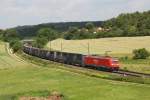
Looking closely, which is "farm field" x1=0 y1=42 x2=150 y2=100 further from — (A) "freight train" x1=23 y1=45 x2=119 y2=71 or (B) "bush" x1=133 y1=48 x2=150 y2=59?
(B) "bush" x1=133 y1=48 x2=150 y2=59

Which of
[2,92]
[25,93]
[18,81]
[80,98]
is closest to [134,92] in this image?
[80,98]

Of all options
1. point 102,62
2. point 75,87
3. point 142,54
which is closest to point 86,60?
point 102,62

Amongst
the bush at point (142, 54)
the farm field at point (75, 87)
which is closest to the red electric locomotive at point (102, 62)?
the farm field at point (75, 87)

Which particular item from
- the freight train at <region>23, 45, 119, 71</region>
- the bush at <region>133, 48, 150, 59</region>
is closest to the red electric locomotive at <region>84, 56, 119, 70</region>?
the freight train at <region>23, 45, 119, 71</region>

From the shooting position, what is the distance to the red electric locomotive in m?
75.9

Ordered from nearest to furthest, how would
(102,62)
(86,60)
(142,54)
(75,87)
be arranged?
(75,87) < (102,62) < (86,60) < (142,54)

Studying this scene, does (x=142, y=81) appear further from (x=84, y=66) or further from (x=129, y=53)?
(x=129, y=53)

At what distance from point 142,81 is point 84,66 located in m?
31.4

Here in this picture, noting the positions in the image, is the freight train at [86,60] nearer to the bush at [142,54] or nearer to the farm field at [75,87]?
the farm field at [75,87]

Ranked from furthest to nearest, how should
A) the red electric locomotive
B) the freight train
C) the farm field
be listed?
the freight train < the red electric locomotive < the farm field

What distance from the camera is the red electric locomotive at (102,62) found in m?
75.9

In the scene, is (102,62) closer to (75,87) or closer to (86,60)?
(86,60)

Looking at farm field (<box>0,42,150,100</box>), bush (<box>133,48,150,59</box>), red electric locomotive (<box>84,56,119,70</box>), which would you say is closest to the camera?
farm field (<box>0,42,150,100</box>)

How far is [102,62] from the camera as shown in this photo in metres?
78.8
